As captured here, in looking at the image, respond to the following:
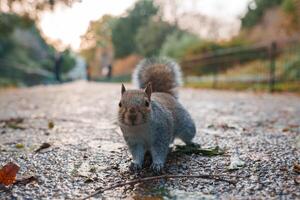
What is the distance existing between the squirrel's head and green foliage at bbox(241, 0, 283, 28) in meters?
24.1

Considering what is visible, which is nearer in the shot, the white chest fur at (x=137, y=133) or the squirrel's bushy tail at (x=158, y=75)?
the white chest fur at (x=137, y=133)

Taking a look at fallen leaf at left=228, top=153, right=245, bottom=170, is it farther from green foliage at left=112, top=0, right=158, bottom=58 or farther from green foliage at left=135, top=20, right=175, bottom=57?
green foliage at left=112, top=0, right=158, bottom=58

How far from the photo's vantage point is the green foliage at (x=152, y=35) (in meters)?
25.4

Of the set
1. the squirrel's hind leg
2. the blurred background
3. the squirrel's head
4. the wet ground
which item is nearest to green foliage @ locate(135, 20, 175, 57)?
the blurred background

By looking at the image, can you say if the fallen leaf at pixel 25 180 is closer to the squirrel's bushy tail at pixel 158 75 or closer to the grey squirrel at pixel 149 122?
the grey squirrel at pixel 149 122

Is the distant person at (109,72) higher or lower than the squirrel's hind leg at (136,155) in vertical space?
higher

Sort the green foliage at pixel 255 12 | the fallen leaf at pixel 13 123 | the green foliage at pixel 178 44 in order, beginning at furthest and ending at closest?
the green foliage at pixel 255 12
the green foliage at pixel 178 44
the fallen leaf at pixel 13 123

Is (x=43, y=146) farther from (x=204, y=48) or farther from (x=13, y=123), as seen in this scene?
(x=204, y=48)

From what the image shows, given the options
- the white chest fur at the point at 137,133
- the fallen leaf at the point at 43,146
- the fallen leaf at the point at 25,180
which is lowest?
the fallen leaf at the point at 25,180

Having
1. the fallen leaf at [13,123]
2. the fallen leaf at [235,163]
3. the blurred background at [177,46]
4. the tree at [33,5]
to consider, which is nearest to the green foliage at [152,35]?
the blurred background at [177,46]

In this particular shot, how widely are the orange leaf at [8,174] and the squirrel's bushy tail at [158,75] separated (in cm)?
128

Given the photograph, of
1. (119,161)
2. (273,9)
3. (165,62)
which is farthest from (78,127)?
(273,9)

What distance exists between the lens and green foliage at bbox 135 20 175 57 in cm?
2541

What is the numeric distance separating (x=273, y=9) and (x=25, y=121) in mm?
21222
